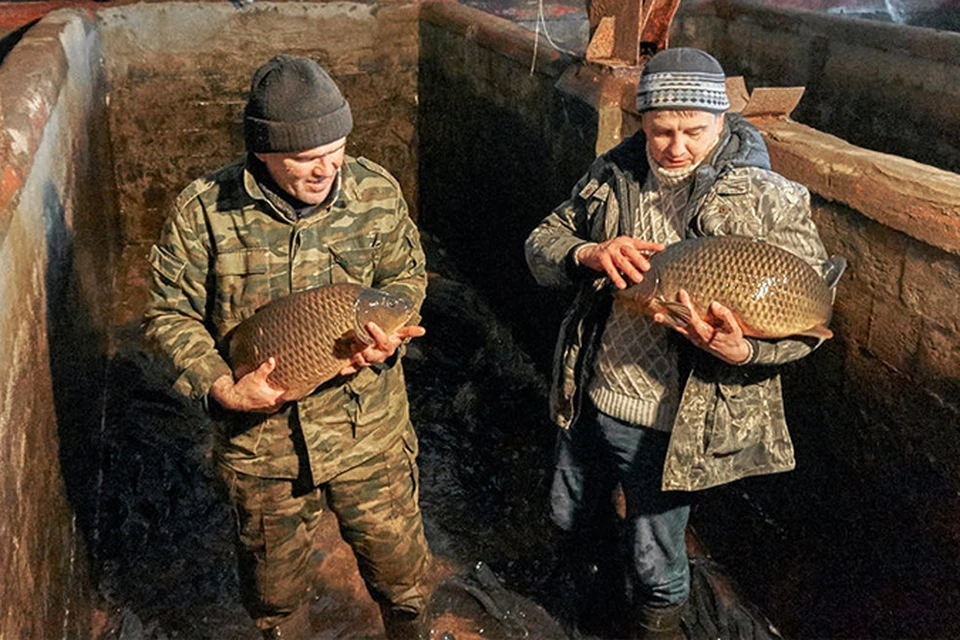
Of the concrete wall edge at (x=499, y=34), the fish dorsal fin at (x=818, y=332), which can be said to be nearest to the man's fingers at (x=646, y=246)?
the fish dorsal fin at (x=818, y=332)

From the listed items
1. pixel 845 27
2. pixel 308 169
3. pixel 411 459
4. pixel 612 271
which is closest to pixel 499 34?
pixel 845 27

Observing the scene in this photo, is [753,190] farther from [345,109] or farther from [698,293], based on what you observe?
[345,109]

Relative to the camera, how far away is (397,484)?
376 cm

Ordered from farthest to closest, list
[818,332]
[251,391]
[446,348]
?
[446,348] → [251,391] → [818,332]

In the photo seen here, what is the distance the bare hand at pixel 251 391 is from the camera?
3.20 metres

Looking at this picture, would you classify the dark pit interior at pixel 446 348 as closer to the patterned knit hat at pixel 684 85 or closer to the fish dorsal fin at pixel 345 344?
the patterned knit hat at pixel 684 85

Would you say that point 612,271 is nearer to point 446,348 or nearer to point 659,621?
point 659,621

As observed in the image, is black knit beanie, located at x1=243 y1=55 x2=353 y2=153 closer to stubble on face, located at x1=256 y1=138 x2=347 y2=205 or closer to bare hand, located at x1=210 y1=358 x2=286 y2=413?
stubble on face, located at x1=256 y1=138 x2=347 y2=205

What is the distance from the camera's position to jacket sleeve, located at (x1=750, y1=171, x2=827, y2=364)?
3115 mm

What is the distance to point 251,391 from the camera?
10.5ft

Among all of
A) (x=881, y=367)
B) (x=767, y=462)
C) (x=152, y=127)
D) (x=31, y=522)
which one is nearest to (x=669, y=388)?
(x=767, y=462)

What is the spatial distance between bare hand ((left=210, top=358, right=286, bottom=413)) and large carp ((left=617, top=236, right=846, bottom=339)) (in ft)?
4.46

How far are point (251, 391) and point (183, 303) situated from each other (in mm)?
476

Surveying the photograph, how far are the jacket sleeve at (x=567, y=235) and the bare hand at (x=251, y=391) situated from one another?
1091 mm
